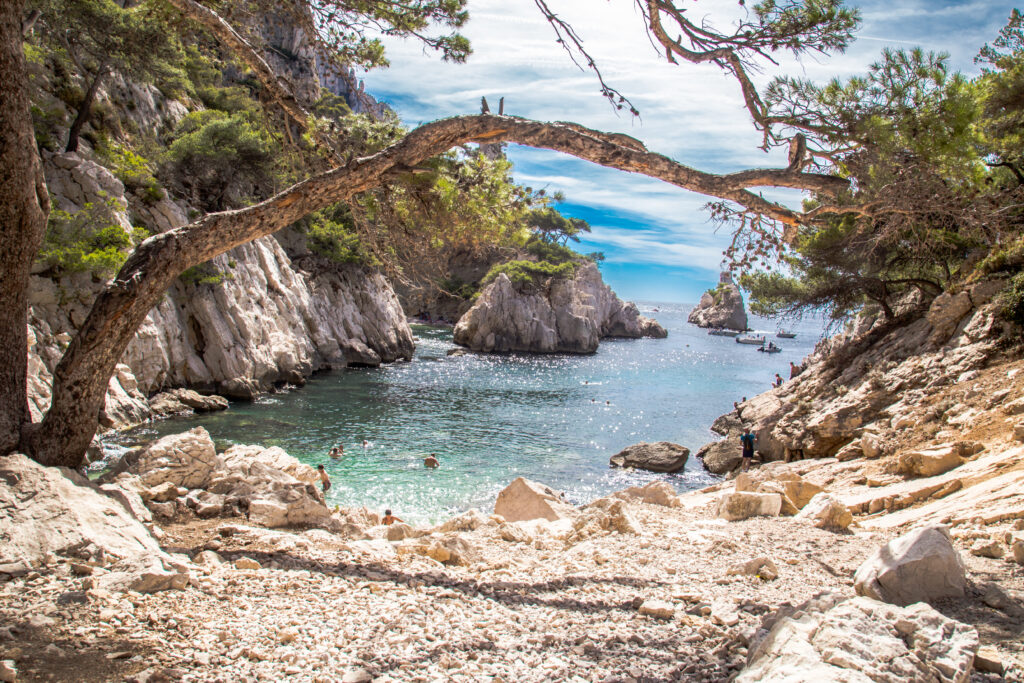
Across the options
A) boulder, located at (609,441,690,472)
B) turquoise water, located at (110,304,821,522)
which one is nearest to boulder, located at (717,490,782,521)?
turquoise water, located at (110,304,821,522)

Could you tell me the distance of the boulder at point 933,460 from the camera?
28.8 feet

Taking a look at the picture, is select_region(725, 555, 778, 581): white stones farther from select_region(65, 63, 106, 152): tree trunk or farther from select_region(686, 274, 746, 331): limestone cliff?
select_region(686, 274, 746, 331): limestone cliff

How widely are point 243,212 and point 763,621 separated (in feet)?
20.2

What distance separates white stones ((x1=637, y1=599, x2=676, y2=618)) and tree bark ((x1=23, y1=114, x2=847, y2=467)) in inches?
174

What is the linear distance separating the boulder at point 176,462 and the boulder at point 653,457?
1793 cm

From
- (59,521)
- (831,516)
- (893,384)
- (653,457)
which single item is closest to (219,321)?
(653,457)

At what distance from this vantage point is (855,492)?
9.84 metres

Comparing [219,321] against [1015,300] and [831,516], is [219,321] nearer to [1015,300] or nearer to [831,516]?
[831,516]

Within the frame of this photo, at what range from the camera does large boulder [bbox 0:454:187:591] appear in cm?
406

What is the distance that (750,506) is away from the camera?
8336 millimetres

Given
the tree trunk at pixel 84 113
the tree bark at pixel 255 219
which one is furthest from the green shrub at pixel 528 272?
the tree bark at pixel 255 219

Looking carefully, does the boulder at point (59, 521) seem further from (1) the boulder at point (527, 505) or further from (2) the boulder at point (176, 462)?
(1) the boulder at point (527, 505)

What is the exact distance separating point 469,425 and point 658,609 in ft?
79.1

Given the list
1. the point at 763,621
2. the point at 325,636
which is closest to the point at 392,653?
the point at 325,636
